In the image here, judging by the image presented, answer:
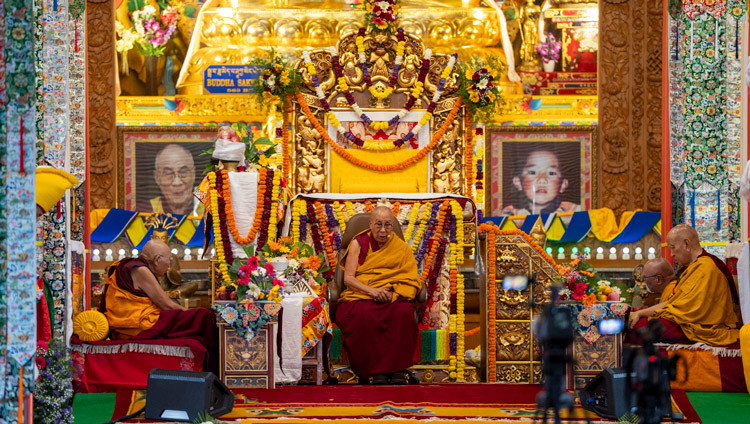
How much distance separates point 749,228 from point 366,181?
3.71 meters

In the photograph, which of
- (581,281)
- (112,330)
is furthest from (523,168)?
(112,330)

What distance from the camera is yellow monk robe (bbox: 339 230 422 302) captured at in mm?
9070

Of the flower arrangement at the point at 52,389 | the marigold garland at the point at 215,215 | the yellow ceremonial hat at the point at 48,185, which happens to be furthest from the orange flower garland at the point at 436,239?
the flower arrangement at the point at 52,389

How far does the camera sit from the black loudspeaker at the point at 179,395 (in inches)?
262

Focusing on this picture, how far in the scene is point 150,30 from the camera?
47.9 ft

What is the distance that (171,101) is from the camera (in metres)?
14.0

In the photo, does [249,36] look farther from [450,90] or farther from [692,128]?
[692,128]

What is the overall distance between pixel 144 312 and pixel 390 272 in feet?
6.84

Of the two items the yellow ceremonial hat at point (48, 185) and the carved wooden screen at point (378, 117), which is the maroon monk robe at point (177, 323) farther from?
the carved wooden screen at point (378, 117)

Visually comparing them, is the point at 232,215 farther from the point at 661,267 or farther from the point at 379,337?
the point at 661,267

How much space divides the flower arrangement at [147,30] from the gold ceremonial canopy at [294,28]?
439 mm

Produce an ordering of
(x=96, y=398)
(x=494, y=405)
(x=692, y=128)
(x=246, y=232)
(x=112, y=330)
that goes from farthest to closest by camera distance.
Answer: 1. (x=692, y=128)
2. (x=246, y=232)
3. (x=112, y=330)
4. (x=96, y=398)
5. (x=494, y=405)

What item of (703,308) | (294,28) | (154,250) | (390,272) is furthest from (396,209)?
(294,28)

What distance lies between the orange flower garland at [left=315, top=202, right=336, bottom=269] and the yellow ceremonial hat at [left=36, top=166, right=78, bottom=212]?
10.2 ft
